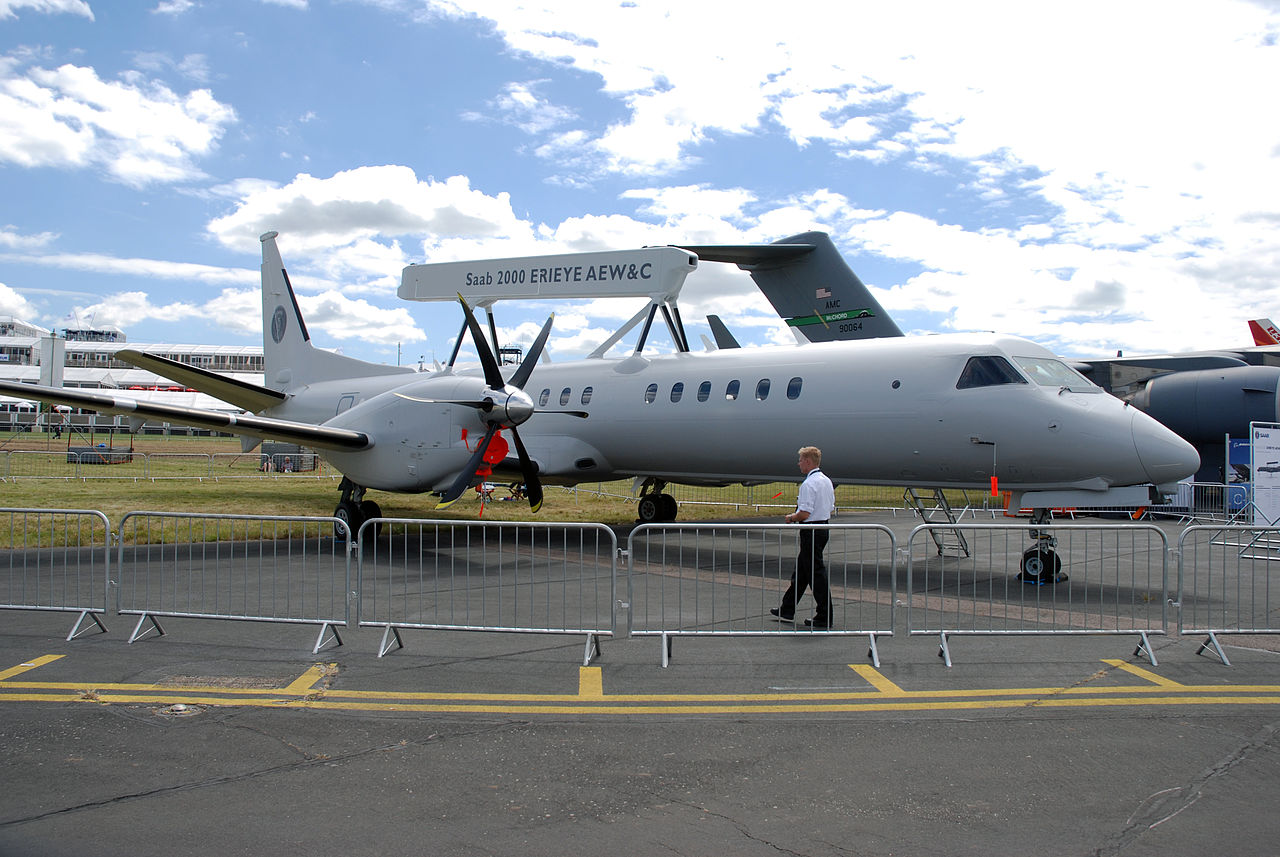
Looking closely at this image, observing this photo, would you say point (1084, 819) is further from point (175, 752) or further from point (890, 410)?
point (890, 410)

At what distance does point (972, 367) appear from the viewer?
11477 millimetres

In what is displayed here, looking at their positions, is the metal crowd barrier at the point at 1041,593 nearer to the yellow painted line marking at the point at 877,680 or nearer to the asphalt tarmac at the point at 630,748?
the asphalt tarmac at the point at 630,748

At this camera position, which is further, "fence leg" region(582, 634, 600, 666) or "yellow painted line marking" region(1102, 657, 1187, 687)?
"fence leg" region(582, 634, 600, 666)

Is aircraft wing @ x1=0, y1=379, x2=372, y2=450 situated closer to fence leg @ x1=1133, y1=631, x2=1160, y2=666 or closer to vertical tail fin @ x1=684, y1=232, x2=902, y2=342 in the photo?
vertical tail fin @ x1=684, y1=232, x2=902, y2=342

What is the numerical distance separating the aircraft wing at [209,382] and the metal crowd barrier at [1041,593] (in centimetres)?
1155

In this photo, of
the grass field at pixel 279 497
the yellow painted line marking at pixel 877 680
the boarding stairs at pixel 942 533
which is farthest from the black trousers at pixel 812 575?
the grass field at pixel 279 497

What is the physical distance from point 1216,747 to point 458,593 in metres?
7.21

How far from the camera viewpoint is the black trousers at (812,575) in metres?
7.81

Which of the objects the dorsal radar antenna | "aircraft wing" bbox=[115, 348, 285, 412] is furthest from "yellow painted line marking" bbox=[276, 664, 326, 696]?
the dorsal radar antenna

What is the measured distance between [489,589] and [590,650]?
3.41 m

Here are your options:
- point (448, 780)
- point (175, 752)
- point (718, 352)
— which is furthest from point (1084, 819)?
point (718, 352)

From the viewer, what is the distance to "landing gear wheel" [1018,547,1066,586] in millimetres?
9859

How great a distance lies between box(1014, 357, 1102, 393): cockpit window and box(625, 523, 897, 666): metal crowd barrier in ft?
9.81

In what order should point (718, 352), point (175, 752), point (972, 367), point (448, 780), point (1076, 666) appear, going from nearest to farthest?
point (448, 780) < point (175, 752) < point (1076, 666) < point (972, 367) < point (718, 352)
